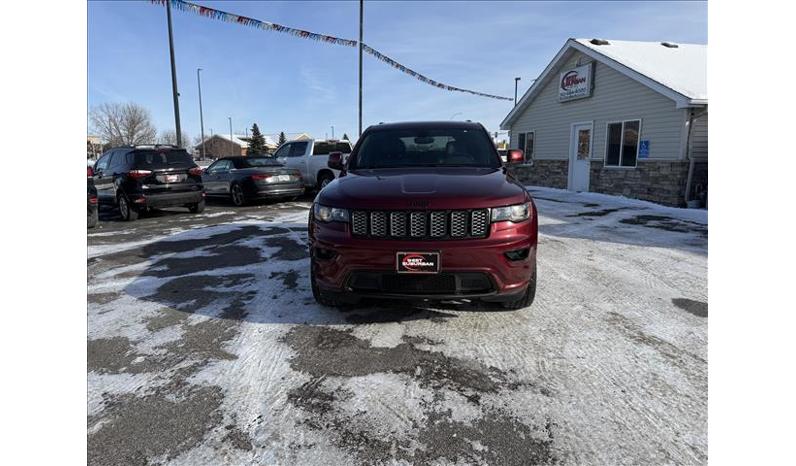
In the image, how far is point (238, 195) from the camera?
1163 cm

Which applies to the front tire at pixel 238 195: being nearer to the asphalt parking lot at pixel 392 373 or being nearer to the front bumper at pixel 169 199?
the front bumper at pixel 169 199

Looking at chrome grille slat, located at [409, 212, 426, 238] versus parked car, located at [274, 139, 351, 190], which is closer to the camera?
chrome grille slat, located at [409, 212, 426, 238]

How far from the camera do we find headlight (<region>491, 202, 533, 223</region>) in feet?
9.85

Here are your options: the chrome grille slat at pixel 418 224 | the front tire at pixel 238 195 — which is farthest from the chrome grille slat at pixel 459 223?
the front tire at pixel 238 195

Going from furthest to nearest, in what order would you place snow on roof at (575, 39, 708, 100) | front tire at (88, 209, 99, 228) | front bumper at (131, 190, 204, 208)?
snow on roof at (575, 39, 708, 100) → front bumper at (131, 190, 204, 208) → front tire at (88, 209, 99, 228)

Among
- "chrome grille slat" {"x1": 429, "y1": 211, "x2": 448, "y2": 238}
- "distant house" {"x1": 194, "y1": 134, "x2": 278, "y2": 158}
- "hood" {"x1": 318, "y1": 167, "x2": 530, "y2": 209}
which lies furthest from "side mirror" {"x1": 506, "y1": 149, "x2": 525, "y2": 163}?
Result: "distant house" {"x1": 194, "y1": 134, "x2": 278, "y2": 158}

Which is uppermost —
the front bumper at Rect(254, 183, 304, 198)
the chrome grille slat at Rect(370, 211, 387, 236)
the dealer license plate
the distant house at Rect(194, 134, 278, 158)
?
the distant house at Rect(194, 134, 278, 158)

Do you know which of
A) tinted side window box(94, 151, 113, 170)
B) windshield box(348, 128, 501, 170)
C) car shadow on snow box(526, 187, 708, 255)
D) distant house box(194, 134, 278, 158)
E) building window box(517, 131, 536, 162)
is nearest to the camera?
windshield box(348, 128, 501, 170)

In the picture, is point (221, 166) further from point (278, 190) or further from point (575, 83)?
point (575, 83)

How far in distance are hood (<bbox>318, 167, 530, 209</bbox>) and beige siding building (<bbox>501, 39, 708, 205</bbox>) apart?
9.57m

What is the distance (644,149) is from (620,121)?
53.0 inches

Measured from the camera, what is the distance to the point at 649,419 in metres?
2.21

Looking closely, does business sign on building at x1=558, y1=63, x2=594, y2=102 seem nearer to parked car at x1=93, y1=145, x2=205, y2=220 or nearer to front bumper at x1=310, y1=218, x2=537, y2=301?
parked car at x1=93, y1=145, x2=205, y2=220

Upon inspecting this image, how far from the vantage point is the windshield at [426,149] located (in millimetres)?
4238
